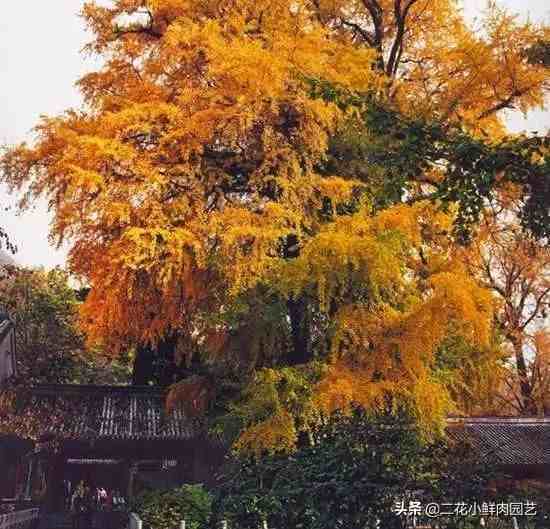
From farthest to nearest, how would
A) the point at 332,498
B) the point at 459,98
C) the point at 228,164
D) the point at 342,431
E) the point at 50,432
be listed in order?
the point at 50,432
the point at 459,98
the point at 228,164
the point at 342,431
the point at 332,498

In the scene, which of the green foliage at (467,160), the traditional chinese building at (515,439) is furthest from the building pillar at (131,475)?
the green foliage at (467,160)

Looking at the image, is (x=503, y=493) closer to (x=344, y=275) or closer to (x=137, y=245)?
(x=344, y=275)

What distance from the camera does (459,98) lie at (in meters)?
12.5

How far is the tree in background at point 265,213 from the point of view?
361 inches

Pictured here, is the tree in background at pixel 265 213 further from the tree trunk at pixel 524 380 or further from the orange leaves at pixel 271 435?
the tree trunk at pixel 524 380

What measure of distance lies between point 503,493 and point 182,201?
7.23 m

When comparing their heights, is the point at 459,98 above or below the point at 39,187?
above

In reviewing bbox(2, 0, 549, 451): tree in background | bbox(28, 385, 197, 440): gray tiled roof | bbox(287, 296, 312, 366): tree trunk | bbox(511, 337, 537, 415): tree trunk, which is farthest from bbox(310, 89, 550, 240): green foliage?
bbox(511, 337, 537, 415): tree trunk

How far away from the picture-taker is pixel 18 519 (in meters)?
13.7

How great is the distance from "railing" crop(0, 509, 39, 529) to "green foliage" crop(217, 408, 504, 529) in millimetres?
8763

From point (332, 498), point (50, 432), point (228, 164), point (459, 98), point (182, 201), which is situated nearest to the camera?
point (332, 498)

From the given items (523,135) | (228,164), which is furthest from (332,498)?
(228,164)

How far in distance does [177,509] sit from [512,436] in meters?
13.0

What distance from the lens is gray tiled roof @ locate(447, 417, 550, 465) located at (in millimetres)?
17859
